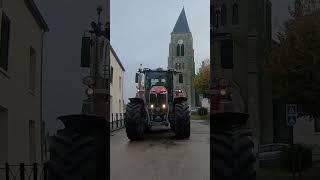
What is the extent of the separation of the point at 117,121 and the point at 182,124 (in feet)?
1.43

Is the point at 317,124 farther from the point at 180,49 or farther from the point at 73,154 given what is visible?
the point at 73,154

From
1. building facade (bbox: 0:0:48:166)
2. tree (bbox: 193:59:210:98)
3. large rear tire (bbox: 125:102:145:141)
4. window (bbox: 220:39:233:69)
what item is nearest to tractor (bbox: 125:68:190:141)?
large rear tire (bbox: 125:102:145:141)

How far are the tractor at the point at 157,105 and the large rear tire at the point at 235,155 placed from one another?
28 centimetres

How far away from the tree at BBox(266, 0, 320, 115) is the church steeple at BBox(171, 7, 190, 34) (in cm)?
56

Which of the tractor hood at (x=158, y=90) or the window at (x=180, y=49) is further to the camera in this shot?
the tractor hood at (x=158, y=90)

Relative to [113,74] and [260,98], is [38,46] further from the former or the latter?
[260,98]

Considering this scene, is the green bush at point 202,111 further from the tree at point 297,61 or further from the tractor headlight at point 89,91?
the tractor headlight at point 89,91

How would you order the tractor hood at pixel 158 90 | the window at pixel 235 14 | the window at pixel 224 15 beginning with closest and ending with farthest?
1. the window at pixel 235 14
2. the window at pixel 224 15
3. the tractor hood at pixel 158 90

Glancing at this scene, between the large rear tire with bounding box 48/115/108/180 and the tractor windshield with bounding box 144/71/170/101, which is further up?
the tractor windshield with bounding box 144/71/170/101

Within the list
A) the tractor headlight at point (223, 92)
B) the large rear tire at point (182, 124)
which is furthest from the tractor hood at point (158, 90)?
the tractor headlight at point (223, 92)

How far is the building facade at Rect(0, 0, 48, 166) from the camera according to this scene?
332 centimetres

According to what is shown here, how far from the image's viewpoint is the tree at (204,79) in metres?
3.48

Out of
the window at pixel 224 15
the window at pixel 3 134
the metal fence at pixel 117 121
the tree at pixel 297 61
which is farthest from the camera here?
the tree at pixel 297 61

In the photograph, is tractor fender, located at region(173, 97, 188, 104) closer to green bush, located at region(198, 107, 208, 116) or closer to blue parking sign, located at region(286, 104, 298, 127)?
green bush, located at region(198, 107, 208, 116)
